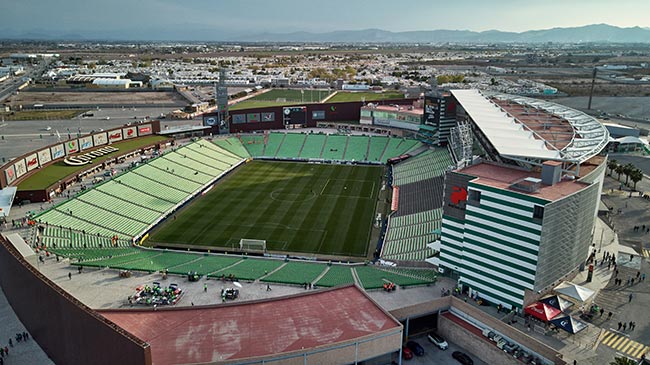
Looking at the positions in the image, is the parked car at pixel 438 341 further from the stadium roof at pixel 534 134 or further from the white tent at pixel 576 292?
the stadium roof at pixel 534 134

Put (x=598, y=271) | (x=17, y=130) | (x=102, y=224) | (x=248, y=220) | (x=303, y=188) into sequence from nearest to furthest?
1. (x=598, y=271)
2. (x=102, y=224)
3. (x=248, y=220)
4. (x=303, y=188)
5. (x=17, y=130)

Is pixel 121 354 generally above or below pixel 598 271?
above

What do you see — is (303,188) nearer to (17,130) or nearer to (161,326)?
(161,326)

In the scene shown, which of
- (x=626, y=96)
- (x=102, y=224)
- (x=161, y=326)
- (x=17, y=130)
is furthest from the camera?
(x=626, y=96)

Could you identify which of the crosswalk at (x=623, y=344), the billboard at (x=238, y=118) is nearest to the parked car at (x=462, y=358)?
the crosswalk at (x=623, y=344)

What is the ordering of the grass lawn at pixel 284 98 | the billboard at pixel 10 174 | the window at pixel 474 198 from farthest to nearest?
1. the grass lawn at pixel 284 98
2. the billboard at pixel 10 174
3. the window at pixel 474 198

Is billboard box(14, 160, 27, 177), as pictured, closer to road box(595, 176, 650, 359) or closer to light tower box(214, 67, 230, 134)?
light tower box(214, 67, 230, 134)

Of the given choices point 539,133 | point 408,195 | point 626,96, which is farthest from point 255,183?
point 626,96

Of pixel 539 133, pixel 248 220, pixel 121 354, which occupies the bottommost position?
pixel 248 220
